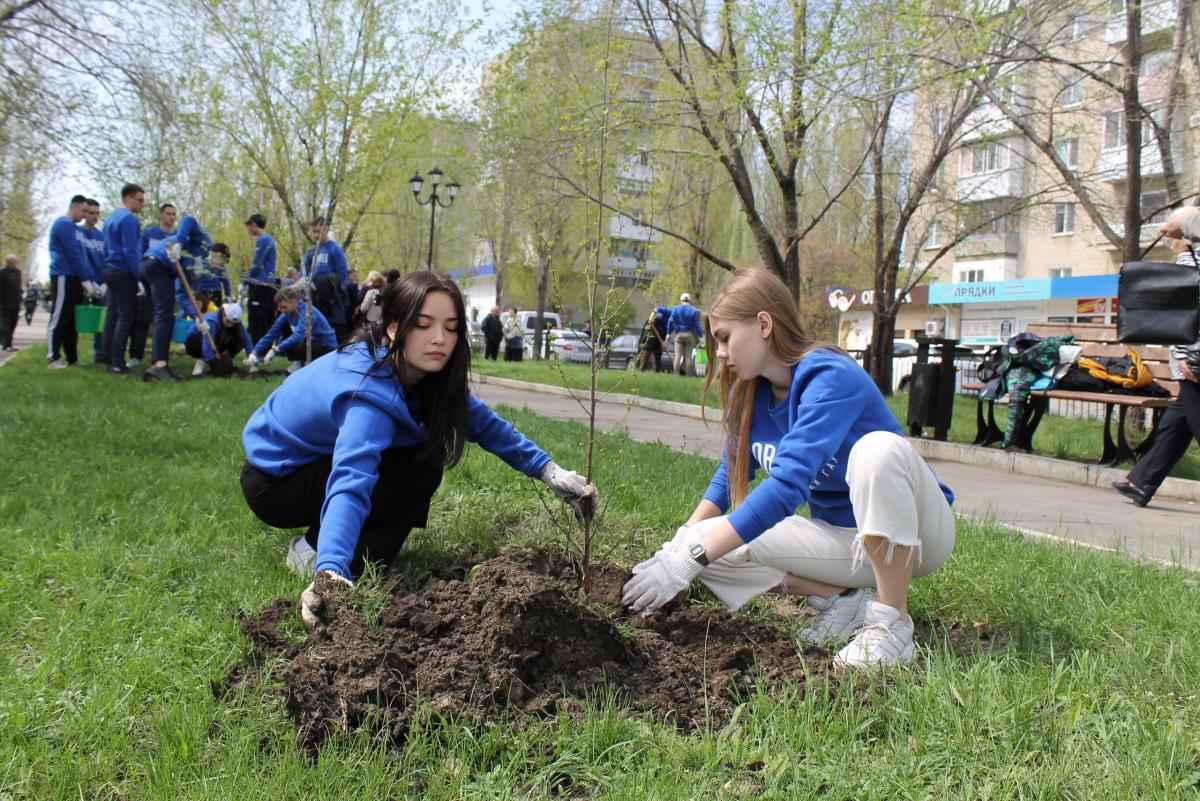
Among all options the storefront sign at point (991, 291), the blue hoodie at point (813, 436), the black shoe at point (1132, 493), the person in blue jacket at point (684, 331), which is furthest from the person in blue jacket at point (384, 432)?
the storefront sign at point (991, 291)

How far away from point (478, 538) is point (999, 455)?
6106mm

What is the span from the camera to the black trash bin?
27.8 feet

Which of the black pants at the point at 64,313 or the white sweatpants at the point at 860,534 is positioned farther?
the black pants at the point at 64,313

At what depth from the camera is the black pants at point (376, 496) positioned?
308cm

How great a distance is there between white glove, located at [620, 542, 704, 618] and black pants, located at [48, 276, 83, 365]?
32.4 ft

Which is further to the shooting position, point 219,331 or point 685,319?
point 685,319

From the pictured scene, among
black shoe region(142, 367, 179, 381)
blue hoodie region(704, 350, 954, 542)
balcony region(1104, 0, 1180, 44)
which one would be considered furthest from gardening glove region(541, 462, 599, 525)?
balcony region(1104, 0, 1180, 44)

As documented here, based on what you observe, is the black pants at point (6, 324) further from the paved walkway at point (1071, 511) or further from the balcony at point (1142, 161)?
the balcony at point (1142, 161)

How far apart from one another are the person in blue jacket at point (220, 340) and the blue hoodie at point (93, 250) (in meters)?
1.30

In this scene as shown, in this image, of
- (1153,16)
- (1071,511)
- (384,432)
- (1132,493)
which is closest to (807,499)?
(384,432)

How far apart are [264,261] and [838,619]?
10760mm

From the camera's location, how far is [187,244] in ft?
32.1

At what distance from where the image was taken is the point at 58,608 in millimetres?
2740

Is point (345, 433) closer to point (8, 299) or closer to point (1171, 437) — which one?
point (1171, 437)
